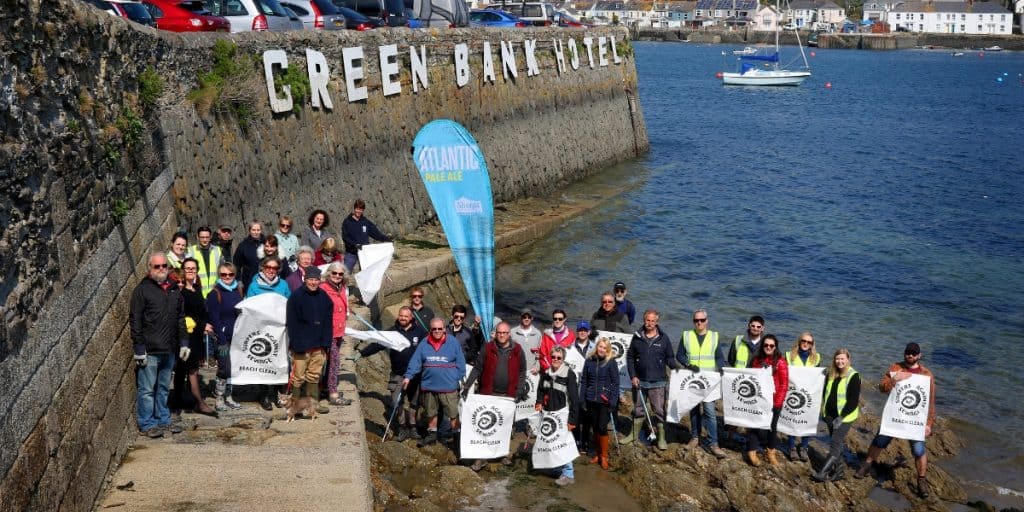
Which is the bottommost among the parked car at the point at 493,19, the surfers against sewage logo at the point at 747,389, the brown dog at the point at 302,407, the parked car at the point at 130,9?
the surfers against sewage logo at the point at 747,389

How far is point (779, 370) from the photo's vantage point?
482 inches

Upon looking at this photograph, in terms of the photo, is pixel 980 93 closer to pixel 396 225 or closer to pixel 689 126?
pixel 689 126

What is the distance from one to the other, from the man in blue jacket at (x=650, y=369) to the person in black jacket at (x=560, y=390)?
1.03m

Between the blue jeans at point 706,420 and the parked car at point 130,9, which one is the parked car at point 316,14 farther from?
the blue jeans at point 706,420

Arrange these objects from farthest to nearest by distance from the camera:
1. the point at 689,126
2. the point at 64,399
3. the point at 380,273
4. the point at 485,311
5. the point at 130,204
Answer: the point at 689,126, the point at 380,273, the point at 485,311, the point at 130,204, the point at 64,399

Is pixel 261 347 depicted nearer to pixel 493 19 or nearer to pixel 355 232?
pixel 355 232

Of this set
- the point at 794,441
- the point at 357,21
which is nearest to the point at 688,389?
the point at 794,441

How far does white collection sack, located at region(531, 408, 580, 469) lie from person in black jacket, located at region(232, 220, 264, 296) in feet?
12.5

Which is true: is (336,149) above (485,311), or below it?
above

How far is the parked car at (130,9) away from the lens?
62.8 feet

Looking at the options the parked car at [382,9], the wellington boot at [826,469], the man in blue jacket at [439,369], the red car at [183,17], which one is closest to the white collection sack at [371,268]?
the man in blue jacket at [439,369]

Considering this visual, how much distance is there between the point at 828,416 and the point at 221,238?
23.1 ft

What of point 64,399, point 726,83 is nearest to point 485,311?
point 64,399

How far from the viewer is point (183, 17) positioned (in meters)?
20.5
